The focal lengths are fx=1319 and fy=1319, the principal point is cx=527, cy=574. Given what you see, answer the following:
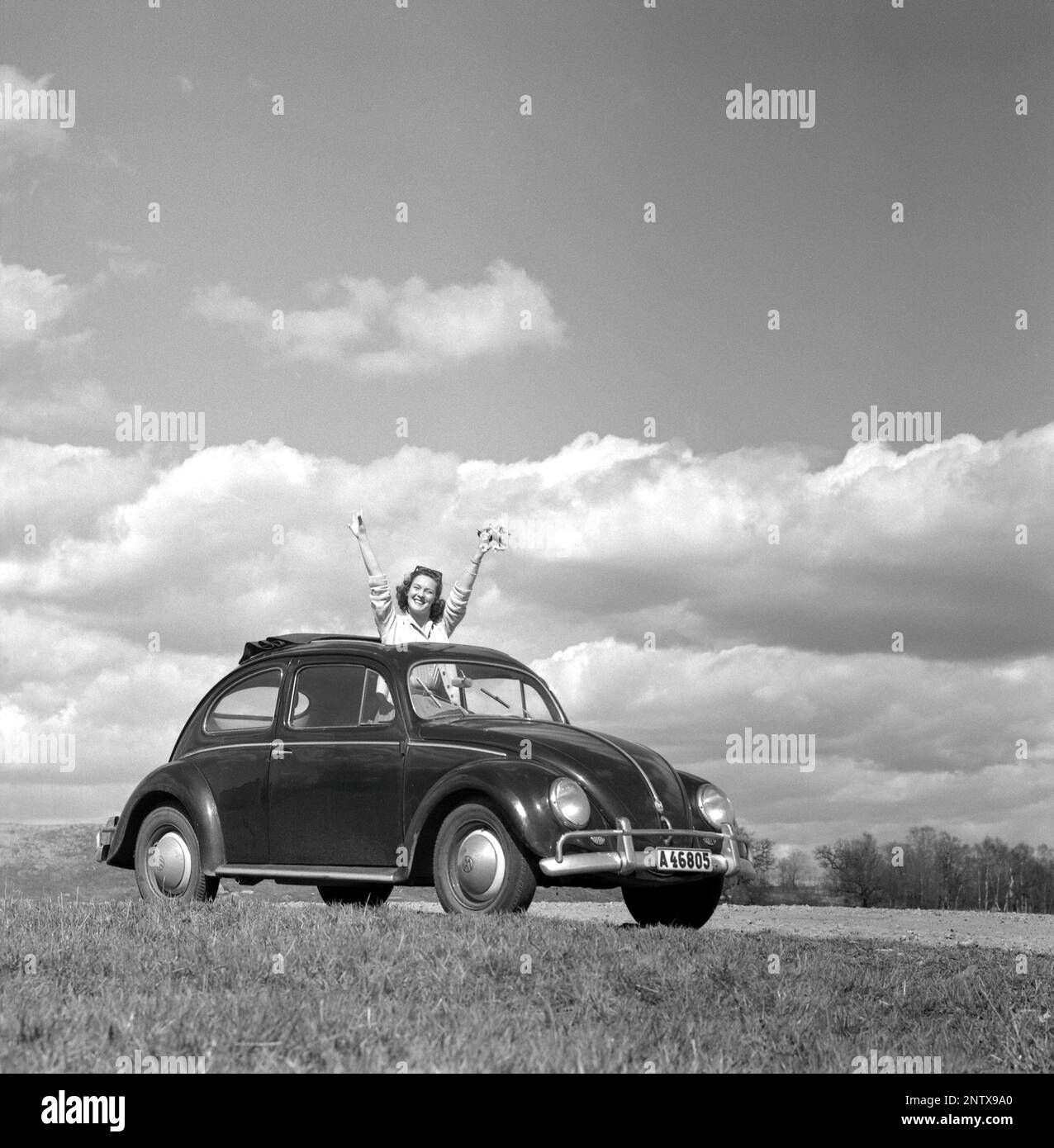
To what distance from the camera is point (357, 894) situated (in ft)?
37.2

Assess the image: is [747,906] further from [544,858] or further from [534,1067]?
[534,1067]

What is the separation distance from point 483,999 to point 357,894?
558 cm

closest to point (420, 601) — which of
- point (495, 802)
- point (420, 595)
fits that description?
point (420, 595)

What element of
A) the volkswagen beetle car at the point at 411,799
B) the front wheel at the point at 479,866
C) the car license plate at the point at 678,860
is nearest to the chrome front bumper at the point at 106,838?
the volkswagen beetle car at the point at 411,799

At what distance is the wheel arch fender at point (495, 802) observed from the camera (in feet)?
27.0

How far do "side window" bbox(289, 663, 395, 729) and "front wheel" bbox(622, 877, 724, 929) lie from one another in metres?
2.24

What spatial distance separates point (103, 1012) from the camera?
17.2ft

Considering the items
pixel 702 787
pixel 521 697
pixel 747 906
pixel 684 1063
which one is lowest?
pixel 747 906

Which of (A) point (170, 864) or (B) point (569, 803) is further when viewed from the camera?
(A) point (170, 864)

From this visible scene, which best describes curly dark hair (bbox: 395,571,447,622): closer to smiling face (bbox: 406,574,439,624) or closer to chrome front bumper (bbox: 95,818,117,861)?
smiling face (bbox: 406,574,439,624)

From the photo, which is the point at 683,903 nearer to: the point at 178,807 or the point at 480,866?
the point at 480,866

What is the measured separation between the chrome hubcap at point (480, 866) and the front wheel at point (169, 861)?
259 centimetres
